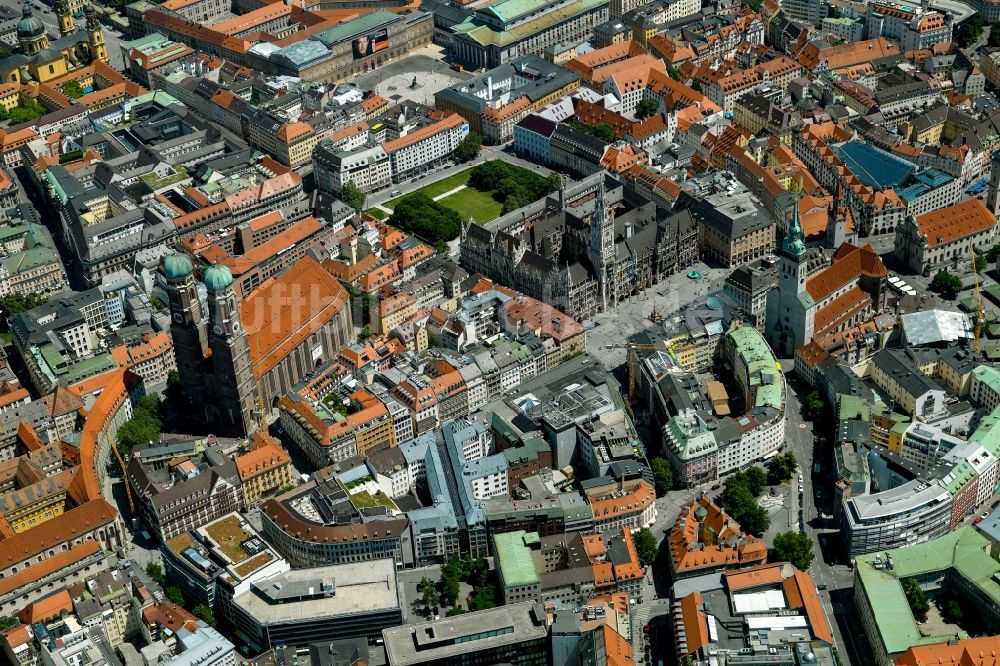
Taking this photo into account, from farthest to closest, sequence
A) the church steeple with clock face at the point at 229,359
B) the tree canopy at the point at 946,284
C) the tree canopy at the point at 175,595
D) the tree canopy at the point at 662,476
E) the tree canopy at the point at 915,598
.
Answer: the tree canopy at the point at 946,284
the church steeple with clock face at the point at 229,359
the tree canopy at the point at 662,476
the tree canopy at the point at 175,595
the tree canopy at the point at 915,598

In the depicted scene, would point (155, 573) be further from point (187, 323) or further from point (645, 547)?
point (645, 547)

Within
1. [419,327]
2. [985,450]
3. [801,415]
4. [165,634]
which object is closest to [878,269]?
[801,415]

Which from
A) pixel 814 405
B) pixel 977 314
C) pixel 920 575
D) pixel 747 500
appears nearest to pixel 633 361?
pixel 814 405

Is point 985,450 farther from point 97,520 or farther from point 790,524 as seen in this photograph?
point 97,520

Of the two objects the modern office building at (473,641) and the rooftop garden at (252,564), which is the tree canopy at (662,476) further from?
the rooftop garden at (252,564)

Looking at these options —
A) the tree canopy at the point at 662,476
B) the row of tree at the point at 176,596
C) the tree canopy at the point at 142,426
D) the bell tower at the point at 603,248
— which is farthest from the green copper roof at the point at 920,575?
the tree canopy at the point at 142,426
